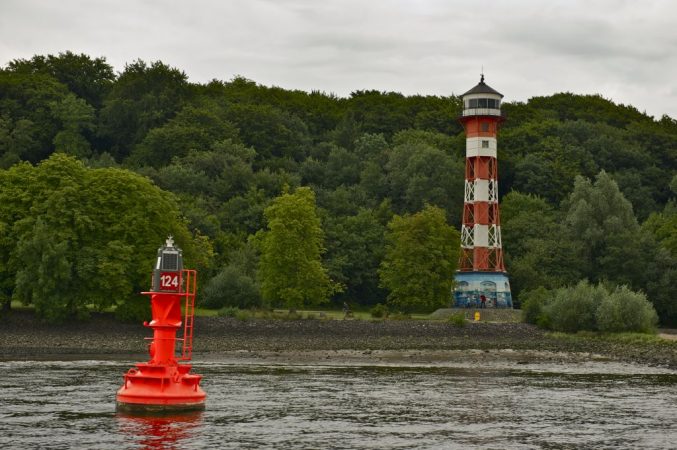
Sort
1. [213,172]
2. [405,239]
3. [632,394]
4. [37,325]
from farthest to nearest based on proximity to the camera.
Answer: [213,172], [405,239], [37,325], [632,394]

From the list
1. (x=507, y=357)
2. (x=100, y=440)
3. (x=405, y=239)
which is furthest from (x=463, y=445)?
(x=405, y=239)

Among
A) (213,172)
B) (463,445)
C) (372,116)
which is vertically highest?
(372,116)

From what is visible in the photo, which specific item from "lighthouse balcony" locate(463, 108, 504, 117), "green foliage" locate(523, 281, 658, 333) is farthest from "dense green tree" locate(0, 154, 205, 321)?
"green foliage" locate(523, 281, 658, 333)

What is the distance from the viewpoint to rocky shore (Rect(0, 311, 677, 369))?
68750mm

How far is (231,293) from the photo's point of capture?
87.5 meters

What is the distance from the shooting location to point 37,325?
2987 inches

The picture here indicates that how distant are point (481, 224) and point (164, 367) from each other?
5902cm

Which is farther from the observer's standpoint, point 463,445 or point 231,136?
point 231,136

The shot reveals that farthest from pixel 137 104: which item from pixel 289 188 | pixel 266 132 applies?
pixel 289 188

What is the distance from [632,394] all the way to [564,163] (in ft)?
263

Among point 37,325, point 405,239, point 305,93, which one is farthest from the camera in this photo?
point 305,93

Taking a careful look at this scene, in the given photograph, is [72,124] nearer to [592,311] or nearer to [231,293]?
[231,293]

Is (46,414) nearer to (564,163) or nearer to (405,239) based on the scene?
(405,239)

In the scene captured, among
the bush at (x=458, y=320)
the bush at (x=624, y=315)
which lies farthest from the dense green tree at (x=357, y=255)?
the bush at (x=624, y=315)
